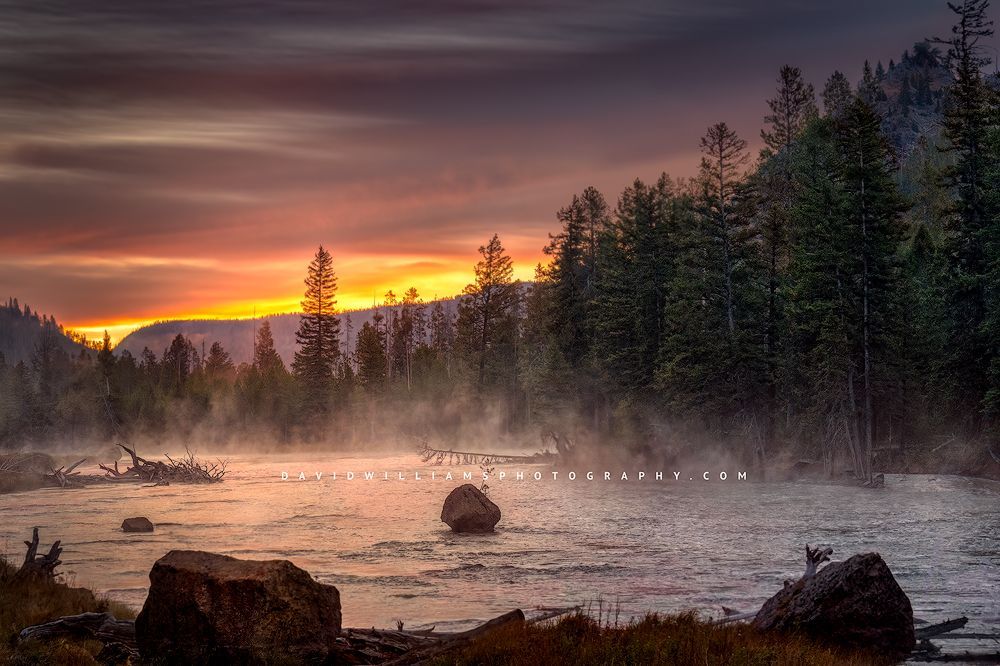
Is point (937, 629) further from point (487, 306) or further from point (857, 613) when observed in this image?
point (487, 306)

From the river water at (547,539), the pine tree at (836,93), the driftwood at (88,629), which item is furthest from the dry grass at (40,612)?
the pine tree at (836,93)

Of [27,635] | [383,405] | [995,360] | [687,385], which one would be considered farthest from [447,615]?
[383,405]

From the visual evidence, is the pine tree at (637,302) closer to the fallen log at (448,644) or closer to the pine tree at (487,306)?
the pine tree at (487,306)

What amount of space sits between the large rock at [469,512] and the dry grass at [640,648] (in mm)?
21323

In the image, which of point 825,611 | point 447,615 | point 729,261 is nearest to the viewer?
point 825,611

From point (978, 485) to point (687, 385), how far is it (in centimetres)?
2219

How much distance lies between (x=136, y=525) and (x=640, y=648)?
94.9 ft

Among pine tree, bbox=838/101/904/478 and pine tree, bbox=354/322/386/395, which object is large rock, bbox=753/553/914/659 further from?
pine tree, bbox=354/322/386/395

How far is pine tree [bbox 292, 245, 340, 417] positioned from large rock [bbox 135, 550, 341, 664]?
4455 inches

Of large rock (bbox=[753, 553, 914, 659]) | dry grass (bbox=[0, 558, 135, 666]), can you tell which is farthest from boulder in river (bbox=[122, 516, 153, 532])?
large rock (bbox=[753, 553, 914, 659])

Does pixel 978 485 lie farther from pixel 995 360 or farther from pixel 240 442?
pixel 240 442

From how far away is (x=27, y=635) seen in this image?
1383 cm

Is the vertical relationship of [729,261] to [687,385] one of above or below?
above

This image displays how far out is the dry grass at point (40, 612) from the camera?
12.9 metres
